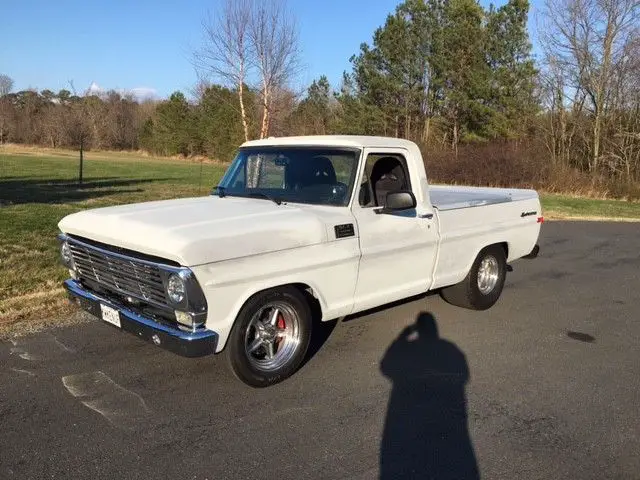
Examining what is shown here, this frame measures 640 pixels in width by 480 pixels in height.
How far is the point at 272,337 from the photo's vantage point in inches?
171

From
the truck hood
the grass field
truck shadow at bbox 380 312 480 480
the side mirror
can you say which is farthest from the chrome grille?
the side mirror

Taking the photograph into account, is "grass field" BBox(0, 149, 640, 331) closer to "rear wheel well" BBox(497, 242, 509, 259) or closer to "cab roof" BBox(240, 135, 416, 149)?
"cab roof" BBox(240, 135, 416, 149)

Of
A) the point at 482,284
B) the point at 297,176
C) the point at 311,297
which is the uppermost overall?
the point at 297,176

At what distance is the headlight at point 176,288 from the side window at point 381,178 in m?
1.82

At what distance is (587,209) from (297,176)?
17.7 m

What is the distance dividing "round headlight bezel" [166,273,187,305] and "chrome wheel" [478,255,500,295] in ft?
12.9

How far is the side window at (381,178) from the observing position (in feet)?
16.3

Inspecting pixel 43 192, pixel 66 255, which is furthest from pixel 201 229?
pixel 43 192

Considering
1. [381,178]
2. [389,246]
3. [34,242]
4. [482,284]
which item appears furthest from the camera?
[34,242]

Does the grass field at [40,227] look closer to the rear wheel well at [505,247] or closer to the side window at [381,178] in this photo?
the side window at [381,178]

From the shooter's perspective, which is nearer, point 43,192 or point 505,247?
point 505,247

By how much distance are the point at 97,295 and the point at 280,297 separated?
58.6 inches

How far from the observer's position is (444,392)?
4305 millimetres

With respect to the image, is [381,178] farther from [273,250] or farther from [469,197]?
[469,197]
